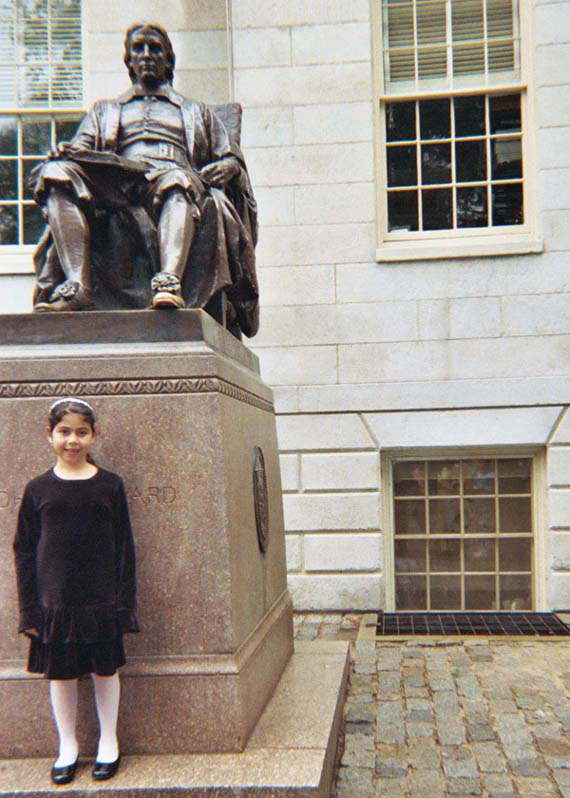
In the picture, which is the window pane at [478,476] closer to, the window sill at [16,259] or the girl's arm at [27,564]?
the window sill at [16,259]

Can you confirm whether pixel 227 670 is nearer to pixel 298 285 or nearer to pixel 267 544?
pixel 267 544

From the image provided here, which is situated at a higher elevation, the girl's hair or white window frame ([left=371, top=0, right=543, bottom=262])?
white window frame ([left=371, top=0, right=543, bottom=262])

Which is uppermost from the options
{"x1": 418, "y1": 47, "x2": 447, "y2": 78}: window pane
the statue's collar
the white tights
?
{"x1": 418, "y1": 47, "x2": 447, "y2": 78}: window pane

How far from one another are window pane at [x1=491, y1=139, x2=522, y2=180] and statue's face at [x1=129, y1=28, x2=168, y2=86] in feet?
16.1

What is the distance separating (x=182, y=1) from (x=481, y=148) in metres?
3.68

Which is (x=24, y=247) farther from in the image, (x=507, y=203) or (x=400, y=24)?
(x=507, y=203)

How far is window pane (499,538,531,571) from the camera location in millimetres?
8680

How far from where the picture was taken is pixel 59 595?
3.20 meters

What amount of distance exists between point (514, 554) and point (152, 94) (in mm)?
5925

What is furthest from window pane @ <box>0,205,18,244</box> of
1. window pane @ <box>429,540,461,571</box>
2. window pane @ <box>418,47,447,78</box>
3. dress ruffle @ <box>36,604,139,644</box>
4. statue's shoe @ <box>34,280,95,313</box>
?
dress ruffle @ <box>36,604,139,644</box>

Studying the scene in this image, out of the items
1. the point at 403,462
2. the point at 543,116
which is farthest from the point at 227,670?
the point at 543,116

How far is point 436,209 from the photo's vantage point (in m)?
9.07

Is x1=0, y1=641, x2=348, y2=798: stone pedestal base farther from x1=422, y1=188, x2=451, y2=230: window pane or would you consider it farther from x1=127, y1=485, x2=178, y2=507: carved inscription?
x1=422, y1=188, x2=451, y2=230: window pane

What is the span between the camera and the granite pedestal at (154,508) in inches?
141
